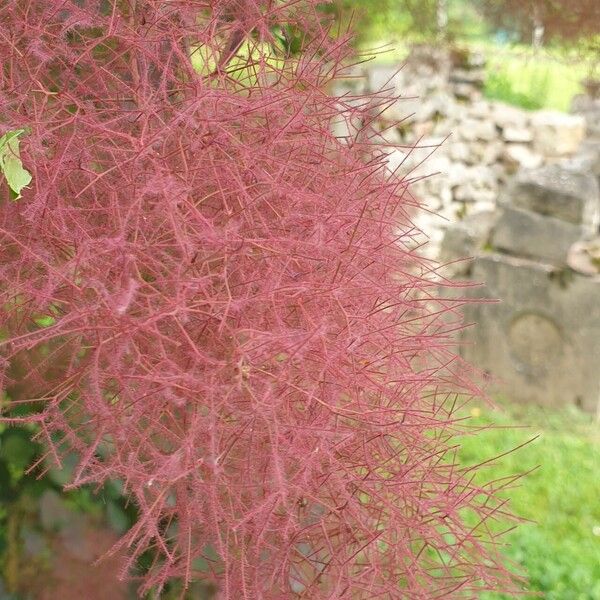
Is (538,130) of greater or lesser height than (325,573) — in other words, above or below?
below

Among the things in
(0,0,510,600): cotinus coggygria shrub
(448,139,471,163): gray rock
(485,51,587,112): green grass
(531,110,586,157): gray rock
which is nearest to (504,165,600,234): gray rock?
(448,139,471,163): gray rock

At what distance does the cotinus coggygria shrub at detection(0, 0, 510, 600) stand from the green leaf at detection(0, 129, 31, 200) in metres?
0.02

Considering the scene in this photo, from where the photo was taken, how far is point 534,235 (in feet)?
Answer: 17.0

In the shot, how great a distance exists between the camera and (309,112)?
115 centimetres

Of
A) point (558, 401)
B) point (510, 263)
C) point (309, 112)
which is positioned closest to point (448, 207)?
point (510, 263)

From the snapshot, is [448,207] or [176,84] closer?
[176,84]

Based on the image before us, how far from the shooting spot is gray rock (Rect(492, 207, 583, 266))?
507cm

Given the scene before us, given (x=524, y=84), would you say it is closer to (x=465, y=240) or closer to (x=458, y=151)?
(x=458, y=151)

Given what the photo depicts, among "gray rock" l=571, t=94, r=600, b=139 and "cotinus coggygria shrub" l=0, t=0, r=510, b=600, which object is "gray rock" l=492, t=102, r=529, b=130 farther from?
"cotinus coggygria shrub" l=0, t=0, r=510, b=600

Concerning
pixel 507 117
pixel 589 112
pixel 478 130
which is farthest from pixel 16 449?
pixel 589 112

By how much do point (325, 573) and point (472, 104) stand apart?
21.0ft

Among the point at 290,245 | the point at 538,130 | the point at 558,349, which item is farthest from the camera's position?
the point at 538,130

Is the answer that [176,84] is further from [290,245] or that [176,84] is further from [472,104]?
[472,104]

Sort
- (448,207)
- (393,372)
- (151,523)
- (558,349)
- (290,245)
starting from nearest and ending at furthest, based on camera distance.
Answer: (151,523) < (290,245) < (393,372) < (558,349) < (448,207)
